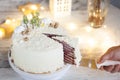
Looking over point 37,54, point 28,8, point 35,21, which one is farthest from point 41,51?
point 28,8

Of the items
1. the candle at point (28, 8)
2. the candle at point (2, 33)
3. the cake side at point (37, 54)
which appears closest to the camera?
the cake side at point (37, 54)

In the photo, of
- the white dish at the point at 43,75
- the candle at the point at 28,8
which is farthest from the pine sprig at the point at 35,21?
the candle at the point at 28,8

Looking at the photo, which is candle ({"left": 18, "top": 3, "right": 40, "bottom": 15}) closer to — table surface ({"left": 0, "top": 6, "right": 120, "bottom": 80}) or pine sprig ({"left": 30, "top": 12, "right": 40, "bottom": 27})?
table surface ({"left": 0, "top": 6, "right": 120, "bottom": 80})

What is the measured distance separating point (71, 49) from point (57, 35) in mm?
73

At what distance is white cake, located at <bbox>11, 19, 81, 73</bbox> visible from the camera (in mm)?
825

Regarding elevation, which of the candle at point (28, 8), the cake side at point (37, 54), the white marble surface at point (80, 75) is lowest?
the white marble surface at point (80, 75)

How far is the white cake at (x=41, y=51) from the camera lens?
82cm

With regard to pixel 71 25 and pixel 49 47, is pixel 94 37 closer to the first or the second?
pixel 71 25

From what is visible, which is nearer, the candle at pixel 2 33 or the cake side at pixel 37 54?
the cake side at pixel 37 54

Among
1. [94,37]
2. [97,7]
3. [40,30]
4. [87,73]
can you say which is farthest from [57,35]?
[97,7]

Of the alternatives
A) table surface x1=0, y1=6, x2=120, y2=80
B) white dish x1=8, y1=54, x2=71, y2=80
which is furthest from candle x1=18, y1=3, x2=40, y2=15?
white dish x1=8, y1=54, x2=71, y2=80

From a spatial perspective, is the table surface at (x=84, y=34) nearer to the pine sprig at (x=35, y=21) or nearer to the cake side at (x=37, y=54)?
the cake side at (x=37, y=54)

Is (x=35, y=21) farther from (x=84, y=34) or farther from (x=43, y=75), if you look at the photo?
(x=84, y=34)

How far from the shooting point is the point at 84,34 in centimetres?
117
